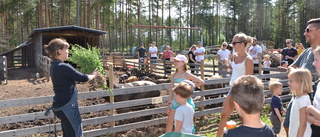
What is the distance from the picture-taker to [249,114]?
1.94 meters

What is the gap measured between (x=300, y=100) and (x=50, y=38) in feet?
67.6

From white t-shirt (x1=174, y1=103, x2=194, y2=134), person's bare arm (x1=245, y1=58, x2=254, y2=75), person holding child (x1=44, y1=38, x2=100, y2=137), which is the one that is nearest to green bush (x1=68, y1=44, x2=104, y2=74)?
person holding child (x1=44, y1=38, x2=100, y2=137)

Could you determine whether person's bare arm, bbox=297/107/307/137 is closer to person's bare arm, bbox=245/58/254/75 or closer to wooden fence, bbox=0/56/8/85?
person's bare arm, bbox=245/58/254/75

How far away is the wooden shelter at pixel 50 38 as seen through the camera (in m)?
18.2

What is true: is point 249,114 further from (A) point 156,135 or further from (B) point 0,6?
(B) point 0,6

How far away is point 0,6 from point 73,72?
115 feet

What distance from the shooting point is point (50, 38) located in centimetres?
2061

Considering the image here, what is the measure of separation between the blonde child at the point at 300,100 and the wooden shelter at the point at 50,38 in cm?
1596

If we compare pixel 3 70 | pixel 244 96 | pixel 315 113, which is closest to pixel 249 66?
pixel 315 113

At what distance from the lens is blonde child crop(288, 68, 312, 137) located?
8.89ft

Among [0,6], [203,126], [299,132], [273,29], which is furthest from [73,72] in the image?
[273,29]

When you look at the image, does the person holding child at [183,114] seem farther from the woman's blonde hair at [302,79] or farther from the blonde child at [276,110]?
the blonde child at [276,110]

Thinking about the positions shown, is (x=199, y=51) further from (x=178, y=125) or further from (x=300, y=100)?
(x=300, y=100)

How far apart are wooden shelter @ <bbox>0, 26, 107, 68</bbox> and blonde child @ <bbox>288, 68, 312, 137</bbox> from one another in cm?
1596
